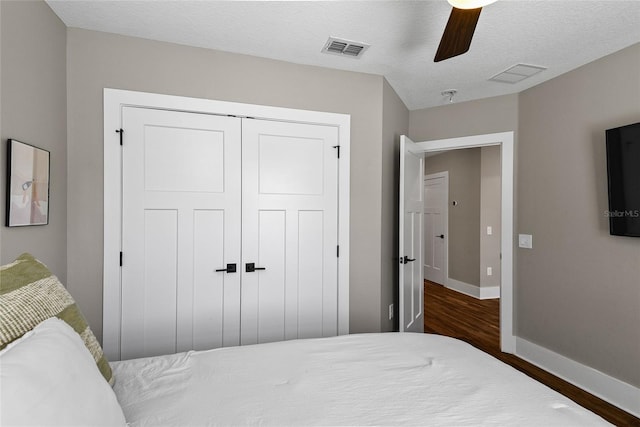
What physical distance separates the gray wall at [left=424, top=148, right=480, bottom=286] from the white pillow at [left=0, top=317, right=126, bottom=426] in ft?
17.7

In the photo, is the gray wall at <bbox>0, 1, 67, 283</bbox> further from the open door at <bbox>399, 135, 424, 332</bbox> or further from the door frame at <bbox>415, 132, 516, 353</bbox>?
the door frame at <bbox>415, 132, 516, 353</bbox>

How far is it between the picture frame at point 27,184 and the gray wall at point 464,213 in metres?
5.29

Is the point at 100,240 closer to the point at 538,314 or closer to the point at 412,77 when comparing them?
the point at 412,77

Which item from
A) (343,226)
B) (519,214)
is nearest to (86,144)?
(343,226)

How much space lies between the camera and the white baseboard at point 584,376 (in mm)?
2342

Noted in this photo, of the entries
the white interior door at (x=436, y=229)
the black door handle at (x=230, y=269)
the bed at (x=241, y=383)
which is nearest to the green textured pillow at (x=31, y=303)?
the bed at (x=241, y=383)

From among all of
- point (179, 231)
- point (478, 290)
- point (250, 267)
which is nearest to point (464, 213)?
point (478, 290)

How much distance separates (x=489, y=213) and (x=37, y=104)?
17.8 feet

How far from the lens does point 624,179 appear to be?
2.28 metres

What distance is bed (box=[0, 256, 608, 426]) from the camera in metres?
0.76

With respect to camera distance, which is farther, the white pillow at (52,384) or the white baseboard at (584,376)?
the white baseboard at (584,376)

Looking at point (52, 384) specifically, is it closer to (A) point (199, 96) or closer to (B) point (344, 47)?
(A) point (199, 96)

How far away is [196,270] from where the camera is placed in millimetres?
2400

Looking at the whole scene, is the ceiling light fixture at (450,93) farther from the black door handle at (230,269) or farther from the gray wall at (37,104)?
the gray wall at (37,104)
